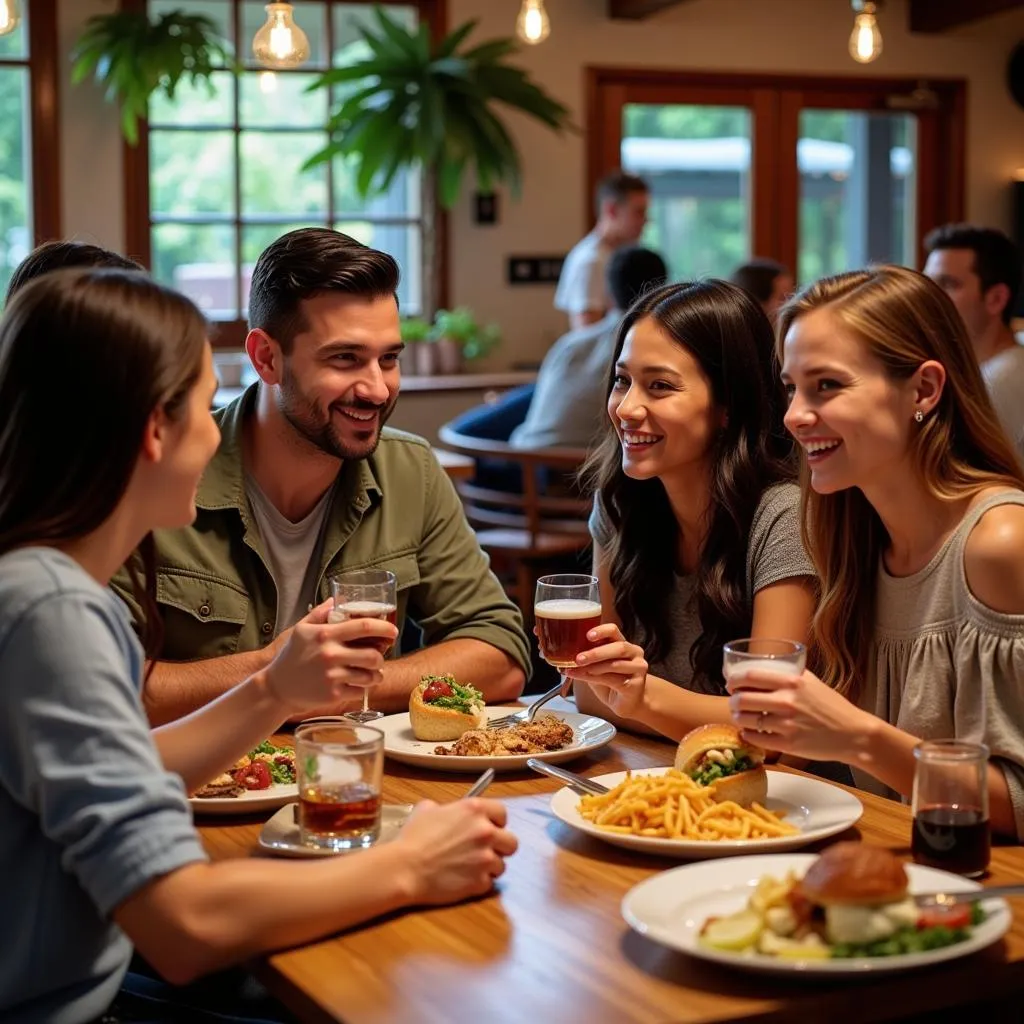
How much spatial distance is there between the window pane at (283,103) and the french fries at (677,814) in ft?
20.2

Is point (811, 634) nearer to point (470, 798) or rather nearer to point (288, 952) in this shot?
point (470, 798)

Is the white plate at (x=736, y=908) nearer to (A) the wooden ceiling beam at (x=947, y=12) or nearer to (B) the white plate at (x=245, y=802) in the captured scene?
(B) the white plate at (x=245, y=802)

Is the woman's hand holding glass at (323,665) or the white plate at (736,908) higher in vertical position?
the woman's hand holding glass at (323,665)

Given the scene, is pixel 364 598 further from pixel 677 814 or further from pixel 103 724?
pixel 103 724

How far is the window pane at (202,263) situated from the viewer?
7496mm

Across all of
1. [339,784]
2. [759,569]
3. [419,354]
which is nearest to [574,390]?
[419,354]

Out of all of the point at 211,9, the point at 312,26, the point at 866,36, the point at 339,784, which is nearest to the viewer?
the point at 339,784

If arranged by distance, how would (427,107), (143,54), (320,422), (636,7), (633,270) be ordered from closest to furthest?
(320,422) < (633,270) < (143,54) < (427,107) < (636,7)

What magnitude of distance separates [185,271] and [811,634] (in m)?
5.75

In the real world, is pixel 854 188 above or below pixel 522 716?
above

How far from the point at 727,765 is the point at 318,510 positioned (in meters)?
1.01

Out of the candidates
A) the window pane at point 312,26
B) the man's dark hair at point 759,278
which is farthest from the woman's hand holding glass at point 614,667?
the window pane at point 312,26

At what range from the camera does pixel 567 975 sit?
1.42 metres

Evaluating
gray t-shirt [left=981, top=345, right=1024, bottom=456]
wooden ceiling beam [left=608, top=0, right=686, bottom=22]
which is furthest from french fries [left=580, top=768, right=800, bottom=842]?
wooden ceiling beam [left=608, top=0, right=686, bottom=22]
